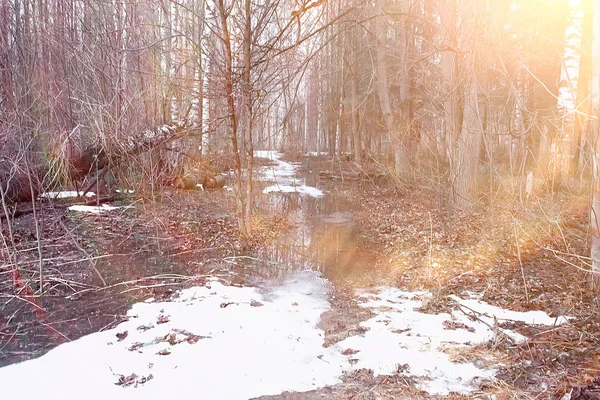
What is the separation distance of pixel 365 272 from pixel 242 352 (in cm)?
344

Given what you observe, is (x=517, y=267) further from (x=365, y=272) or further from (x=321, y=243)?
(x=321, y=243)

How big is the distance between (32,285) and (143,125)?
567cm

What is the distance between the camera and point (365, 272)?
740 centimetres

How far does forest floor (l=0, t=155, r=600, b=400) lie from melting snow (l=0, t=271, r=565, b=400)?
0.66ft

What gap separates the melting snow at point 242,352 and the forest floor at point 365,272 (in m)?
0.20

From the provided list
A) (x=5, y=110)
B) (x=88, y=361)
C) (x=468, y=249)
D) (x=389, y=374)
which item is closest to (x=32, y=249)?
(x=5, y=110)

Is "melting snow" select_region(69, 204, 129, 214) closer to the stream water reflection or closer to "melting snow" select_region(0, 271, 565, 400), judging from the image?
the stream water reflection

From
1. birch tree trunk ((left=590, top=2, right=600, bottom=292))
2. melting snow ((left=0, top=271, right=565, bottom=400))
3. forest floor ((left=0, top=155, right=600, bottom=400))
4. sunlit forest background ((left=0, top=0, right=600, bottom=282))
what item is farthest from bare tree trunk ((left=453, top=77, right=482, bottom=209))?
melting snow ((left=0, top=271, right=565, bottom=400))

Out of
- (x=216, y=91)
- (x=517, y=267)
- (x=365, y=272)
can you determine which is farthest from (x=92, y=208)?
(x=517, y=267)

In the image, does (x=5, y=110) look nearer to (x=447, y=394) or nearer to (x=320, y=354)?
(x=320, y=354)

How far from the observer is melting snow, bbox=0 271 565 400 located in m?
3.83

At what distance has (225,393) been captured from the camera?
147 inches

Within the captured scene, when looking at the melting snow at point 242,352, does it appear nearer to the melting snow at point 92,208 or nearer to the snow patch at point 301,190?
the melting snow at point 92,208

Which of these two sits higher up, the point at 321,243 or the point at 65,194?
the point at 65,194
